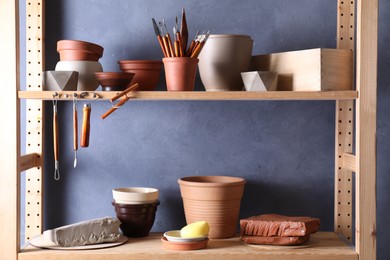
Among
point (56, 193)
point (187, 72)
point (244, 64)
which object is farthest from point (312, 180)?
point (56, 193)

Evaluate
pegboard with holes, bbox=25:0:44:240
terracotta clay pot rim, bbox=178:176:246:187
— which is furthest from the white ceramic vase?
terracotta clay pot rim, bbox=178:176:246:187

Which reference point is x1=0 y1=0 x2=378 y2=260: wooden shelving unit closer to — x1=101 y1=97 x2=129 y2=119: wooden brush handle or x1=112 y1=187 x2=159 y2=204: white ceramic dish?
x1=101 y1=97 x2=129 y2=119: wooden brush handle

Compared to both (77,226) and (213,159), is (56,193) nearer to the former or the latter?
(77,226)

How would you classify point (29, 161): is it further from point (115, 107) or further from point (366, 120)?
point (366, 120)

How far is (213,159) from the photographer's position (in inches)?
85.2

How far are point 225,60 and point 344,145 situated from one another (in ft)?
1.90

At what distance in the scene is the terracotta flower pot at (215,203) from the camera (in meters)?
1.91

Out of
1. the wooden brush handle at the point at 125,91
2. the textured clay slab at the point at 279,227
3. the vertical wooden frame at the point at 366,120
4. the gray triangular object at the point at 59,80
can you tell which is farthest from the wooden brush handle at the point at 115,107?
the vertical wooden frame at the point at 366,120

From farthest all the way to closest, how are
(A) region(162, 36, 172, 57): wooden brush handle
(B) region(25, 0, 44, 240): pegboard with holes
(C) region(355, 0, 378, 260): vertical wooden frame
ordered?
(B) region(25, 0, 44, 240): pegboard with holes
(A) region(162, 36, 172, 57): wooden brush handle
(C) region(355, 0, 378, 260): vertical wooden frame

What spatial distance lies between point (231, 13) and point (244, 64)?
12.1 inches

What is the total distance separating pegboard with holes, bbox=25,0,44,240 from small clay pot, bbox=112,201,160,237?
35cm

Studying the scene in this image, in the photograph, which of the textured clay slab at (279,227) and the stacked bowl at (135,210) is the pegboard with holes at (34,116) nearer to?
the stacked bowl at (135,210)

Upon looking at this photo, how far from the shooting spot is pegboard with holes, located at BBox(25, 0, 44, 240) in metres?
2.09

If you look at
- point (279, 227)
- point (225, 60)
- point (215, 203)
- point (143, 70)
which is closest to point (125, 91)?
point (143, 70)
